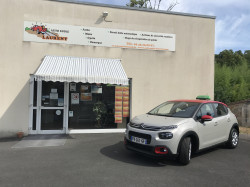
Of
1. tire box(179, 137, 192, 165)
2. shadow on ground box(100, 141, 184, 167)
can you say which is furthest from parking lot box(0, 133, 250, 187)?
tire box(179, 137, 192, 165)

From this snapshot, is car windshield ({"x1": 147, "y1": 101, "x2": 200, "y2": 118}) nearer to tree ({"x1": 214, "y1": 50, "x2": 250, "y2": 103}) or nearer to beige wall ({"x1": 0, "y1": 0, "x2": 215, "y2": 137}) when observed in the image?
beige wall ({"x1": 0, "y1": 0, "x2": 215, "y2": 137})

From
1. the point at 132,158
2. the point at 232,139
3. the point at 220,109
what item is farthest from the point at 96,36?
the point at 232,139

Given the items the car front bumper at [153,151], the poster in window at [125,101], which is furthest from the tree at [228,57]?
the car front bumper at [153,151]

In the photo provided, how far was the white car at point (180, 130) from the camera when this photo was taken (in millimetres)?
4625

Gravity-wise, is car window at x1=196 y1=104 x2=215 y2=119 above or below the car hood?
above

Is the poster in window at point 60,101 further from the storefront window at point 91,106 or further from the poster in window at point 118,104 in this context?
the poster in window at point 118,104

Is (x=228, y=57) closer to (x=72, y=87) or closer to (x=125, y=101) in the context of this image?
(x=125, y=101)

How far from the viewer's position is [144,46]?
9.03 metres

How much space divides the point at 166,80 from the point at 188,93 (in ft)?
4.22

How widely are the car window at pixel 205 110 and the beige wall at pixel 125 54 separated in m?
3.40

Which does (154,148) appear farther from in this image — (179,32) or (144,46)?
(179,32)

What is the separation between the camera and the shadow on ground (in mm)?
4953

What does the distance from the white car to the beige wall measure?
9.71 feet

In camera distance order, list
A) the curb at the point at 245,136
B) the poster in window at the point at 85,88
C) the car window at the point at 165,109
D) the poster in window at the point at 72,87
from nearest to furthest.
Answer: the car window at the point at 165,109, the curb at the point at 245,136, the poster in window at the point at 72,87, the poster in window at the point at 85,88
